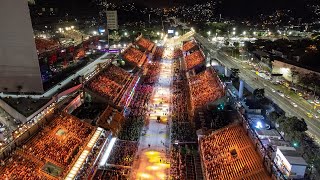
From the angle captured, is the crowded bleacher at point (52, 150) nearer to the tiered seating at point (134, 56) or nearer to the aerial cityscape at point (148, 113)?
the aerial cityscape at point (148, 113)

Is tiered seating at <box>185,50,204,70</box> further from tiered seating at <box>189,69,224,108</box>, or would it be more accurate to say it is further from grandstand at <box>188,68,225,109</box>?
tiered seating at <box>189,69,224,108</box>

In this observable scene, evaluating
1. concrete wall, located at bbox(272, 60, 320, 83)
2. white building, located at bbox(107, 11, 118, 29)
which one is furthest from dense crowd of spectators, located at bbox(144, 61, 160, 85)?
white building, located at bbox(107, 11, 118, 29)

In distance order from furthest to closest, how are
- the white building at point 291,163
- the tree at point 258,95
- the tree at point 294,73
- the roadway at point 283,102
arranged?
the tree at point 294,73, the tree at point 258,95, the roadway at point 283,102, the white building at point 291,163

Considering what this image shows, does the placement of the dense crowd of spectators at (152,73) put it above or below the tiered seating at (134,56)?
below

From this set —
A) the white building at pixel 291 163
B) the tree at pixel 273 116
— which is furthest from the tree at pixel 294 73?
the white building at pixel 291 163

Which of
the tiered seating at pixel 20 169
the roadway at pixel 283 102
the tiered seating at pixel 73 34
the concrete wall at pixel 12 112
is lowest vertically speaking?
the roadway at pixel 283 102

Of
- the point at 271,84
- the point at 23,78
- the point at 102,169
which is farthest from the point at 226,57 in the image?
the point at 102,169
